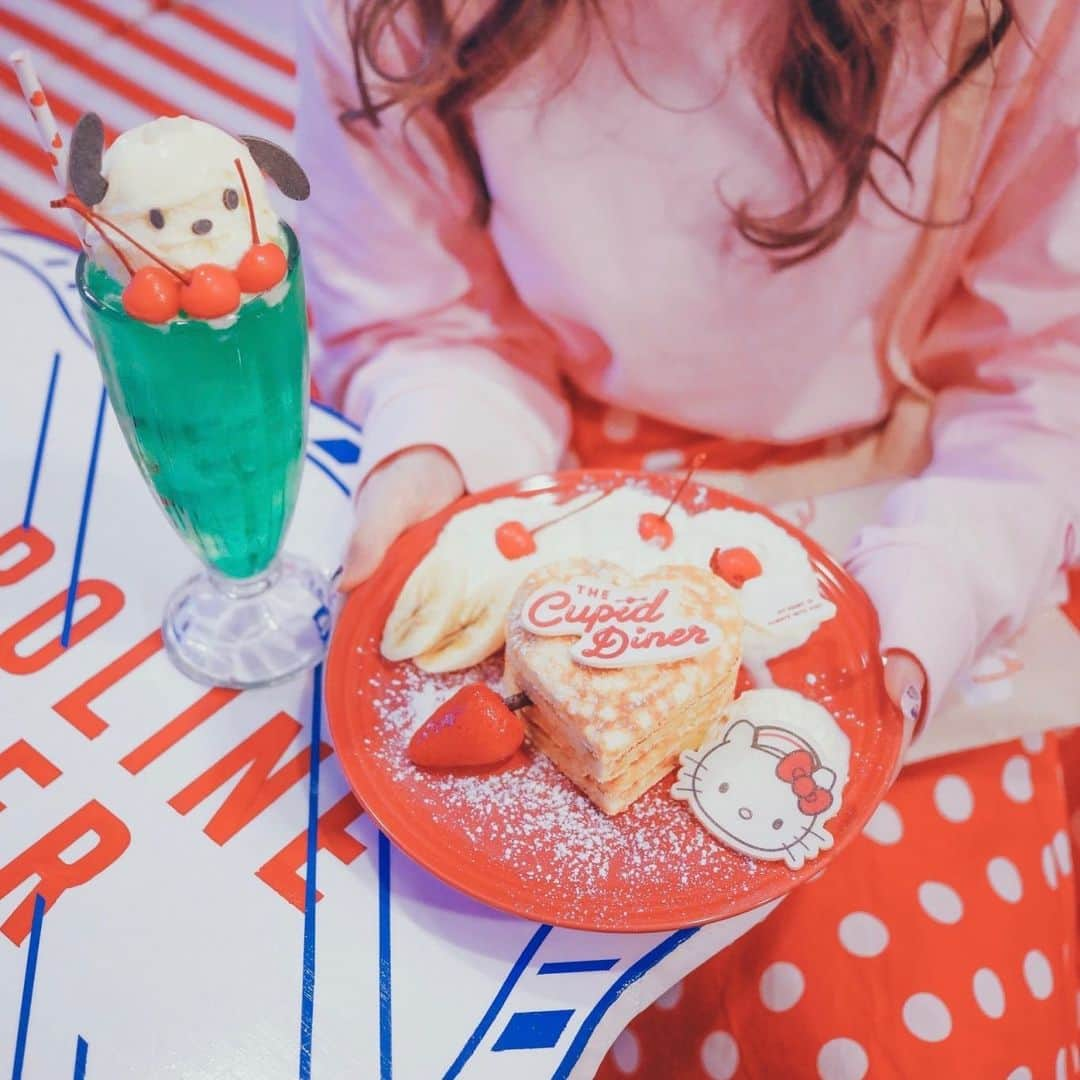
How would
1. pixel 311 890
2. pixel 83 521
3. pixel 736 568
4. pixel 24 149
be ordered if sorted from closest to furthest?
pixel 311 890 < pixel 736 568 < pixel 83 521 < pixel 24 149

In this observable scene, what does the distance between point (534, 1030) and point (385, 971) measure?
0.31 feet

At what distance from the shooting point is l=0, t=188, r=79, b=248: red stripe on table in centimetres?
177

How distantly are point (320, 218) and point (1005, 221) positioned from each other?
62cm

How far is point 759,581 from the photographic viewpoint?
2.59ft

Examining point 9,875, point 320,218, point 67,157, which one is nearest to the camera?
point 67,157

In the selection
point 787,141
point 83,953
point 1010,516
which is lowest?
point 1010,516

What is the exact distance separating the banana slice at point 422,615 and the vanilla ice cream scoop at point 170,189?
26 cm

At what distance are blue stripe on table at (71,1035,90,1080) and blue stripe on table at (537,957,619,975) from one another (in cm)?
26

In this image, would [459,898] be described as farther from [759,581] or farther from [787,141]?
[787,141]

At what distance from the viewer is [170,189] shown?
0.59 meters

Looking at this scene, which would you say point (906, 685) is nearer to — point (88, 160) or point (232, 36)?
point (88, 160)

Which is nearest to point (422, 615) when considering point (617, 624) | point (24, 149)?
point (617, 624)

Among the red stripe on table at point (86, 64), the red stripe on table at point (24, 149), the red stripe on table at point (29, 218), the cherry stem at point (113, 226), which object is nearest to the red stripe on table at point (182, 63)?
the red stripe on table at point (86, 64)

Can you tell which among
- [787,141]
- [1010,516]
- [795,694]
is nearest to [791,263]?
[787,141]
